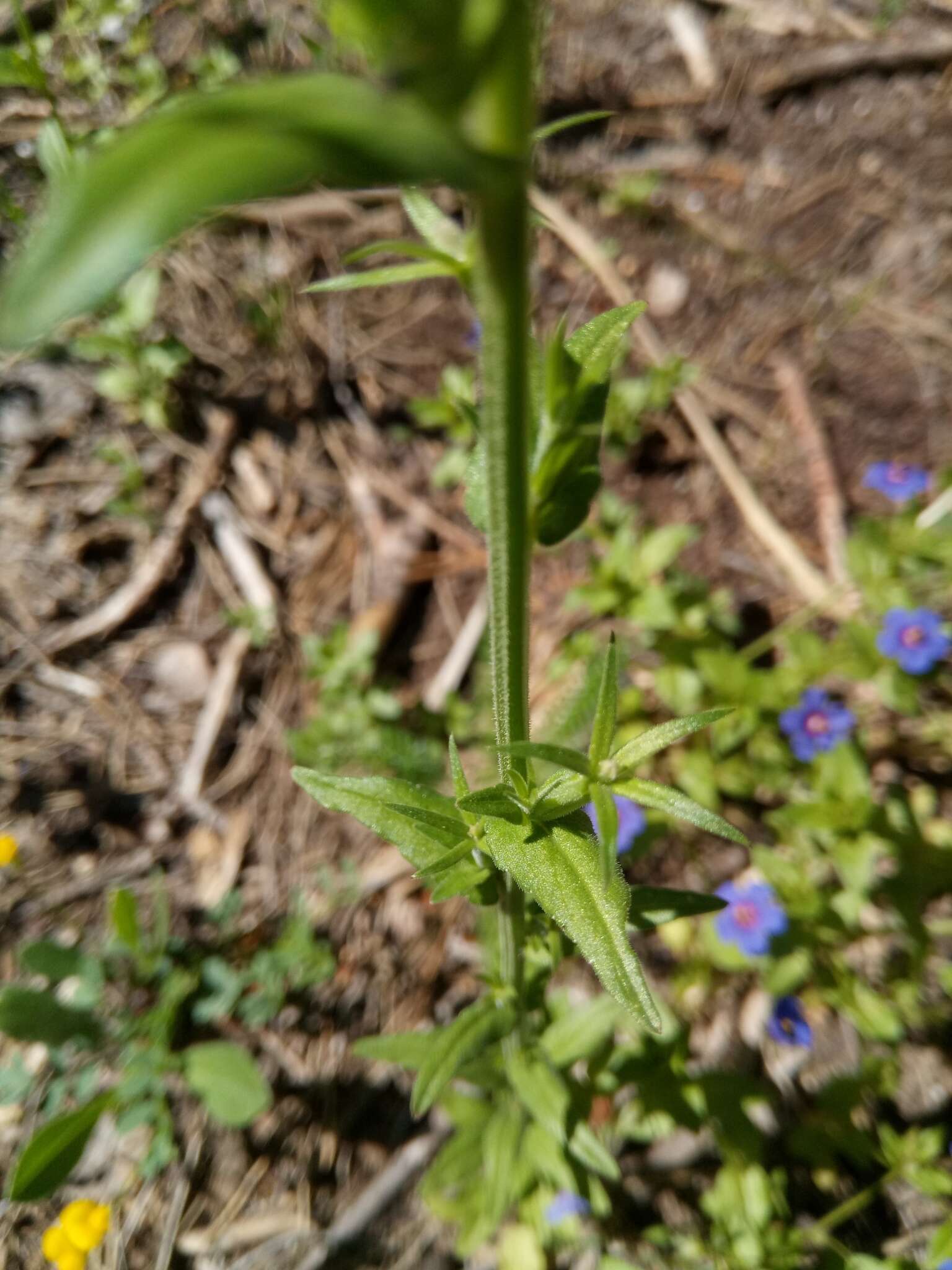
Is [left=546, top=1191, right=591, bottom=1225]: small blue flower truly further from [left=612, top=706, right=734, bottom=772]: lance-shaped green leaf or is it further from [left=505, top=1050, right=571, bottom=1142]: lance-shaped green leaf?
[left=612, top=706, right=734, bottom=772]: lance-shaped green leaf

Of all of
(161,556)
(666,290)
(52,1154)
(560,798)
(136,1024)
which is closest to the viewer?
(560,798)

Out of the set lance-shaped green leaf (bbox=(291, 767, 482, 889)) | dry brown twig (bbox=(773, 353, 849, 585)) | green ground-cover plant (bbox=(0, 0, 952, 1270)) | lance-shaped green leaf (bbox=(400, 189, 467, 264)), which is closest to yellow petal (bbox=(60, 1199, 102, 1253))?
green ground-cover plant (bbox=(0, 0, 952, 1270))

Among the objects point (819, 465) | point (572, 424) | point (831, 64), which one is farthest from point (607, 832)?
point (831, 64)

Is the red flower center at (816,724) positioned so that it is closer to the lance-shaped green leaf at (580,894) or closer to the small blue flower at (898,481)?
the small blue flower at (898,481)

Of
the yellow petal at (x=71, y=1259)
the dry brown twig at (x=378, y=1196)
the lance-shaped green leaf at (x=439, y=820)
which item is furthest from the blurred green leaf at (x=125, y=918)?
the lance-shaped green leaf at (x=439, y=820)

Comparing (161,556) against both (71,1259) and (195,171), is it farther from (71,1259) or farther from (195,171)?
(195,171)
